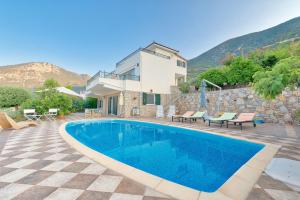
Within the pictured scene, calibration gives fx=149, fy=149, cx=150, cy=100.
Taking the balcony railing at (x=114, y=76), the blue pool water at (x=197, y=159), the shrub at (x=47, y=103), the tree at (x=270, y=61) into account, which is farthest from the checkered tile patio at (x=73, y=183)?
the tree at (x=270, y=61)

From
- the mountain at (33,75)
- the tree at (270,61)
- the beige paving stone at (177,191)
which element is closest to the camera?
the beige paving stone at (177,191)

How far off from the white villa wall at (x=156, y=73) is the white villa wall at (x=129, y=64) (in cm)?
63

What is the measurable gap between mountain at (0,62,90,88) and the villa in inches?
1636

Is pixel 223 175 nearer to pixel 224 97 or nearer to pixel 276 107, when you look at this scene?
pixel 276 107

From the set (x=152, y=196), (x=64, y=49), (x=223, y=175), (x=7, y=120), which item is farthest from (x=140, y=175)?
(x=64, y=49)

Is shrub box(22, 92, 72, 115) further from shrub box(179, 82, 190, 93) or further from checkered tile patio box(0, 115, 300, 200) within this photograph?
shrub box(179, 82, 190, 93)

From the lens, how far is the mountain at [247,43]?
33.5m

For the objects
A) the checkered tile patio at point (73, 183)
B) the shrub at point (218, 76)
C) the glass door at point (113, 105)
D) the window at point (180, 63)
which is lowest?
the checkered tile patio at point (73, 183)

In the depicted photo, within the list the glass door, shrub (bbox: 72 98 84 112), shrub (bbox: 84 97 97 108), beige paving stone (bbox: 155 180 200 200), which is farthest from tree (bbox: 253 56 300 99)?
shrub (bbox: 72 98 84 112)

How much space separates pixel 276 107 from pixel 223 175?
882 centimetres

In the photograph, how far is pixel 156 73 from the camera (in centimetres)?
1647

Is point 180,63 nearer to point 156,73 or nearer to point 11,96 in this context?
point 156,73

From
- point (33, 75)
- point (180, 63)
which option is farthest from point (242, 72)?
point (33, 75)

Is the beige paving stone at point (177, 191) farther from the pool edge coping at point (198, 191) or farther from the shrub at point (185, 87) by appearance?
the shrub at point (185, 87)
